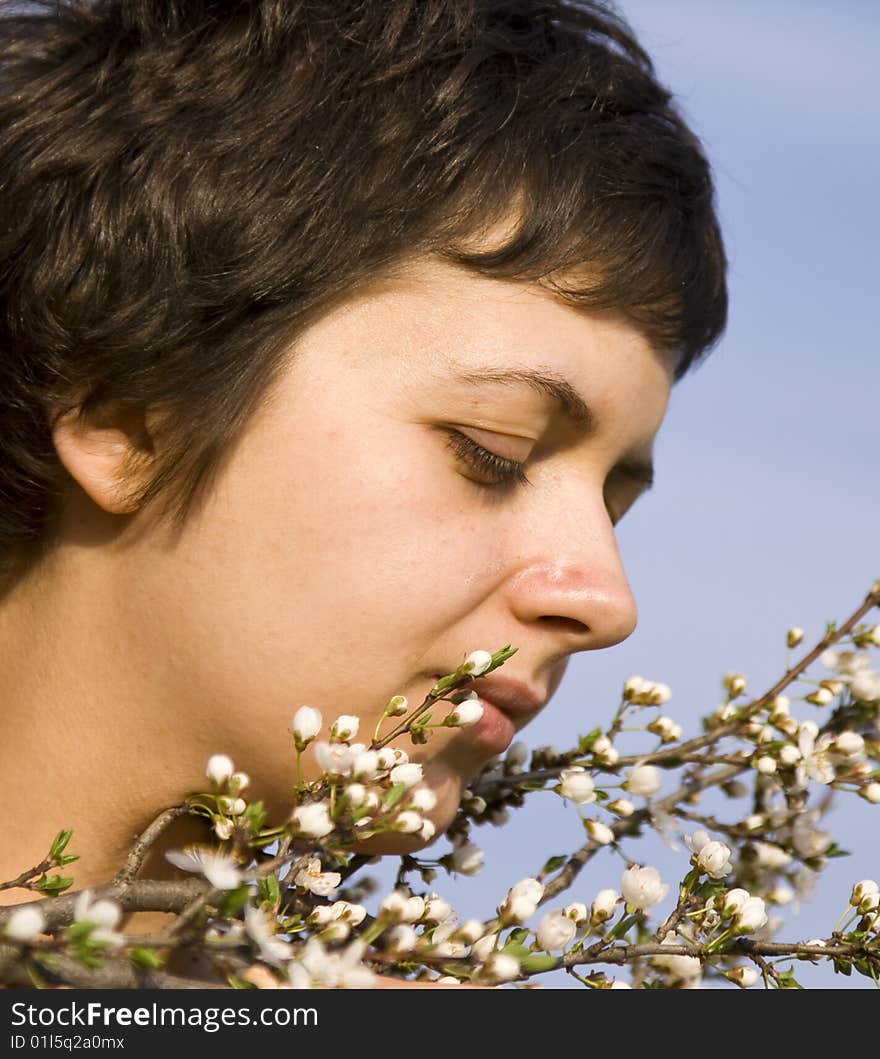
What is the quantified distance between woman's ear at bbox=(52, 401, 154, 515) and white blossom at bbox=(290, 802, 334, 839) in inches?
31.7

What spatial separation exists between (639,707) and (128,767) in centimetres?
93

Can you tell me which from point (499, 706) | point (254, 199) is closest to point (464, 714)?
point (499, 706)

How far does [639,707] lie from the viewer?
7.88 ft

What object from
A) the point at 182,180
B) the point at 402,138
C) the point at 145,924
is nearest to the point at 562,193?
the point at 402,138

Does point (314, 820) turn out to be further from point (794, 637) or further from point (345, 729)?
point (794, 637)

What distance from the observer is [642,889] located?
193cm

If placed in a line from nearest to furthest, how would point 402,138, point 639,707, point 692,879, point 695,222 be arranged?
point 692,879 < point 402,138 < point 639,707 < point 695,222

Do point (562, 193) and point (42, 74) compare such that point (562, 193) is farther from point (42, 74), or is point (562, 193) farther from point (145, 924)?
point (145, 924)

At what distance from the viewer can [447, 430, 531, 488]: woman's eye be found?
213 cm

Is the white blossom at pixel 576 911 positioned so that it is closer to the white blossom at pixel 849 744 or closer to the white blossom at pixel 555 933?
the white blossom at pixel 555 933

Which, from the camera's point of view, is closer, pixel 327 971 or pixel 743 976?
pixel 327 971

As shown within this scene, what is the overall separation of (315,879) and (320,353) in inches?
33.9

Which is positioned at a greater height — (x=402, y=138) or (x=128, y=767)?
(x=402, y=138)

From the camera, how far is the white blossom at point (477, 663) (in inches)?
73.4
